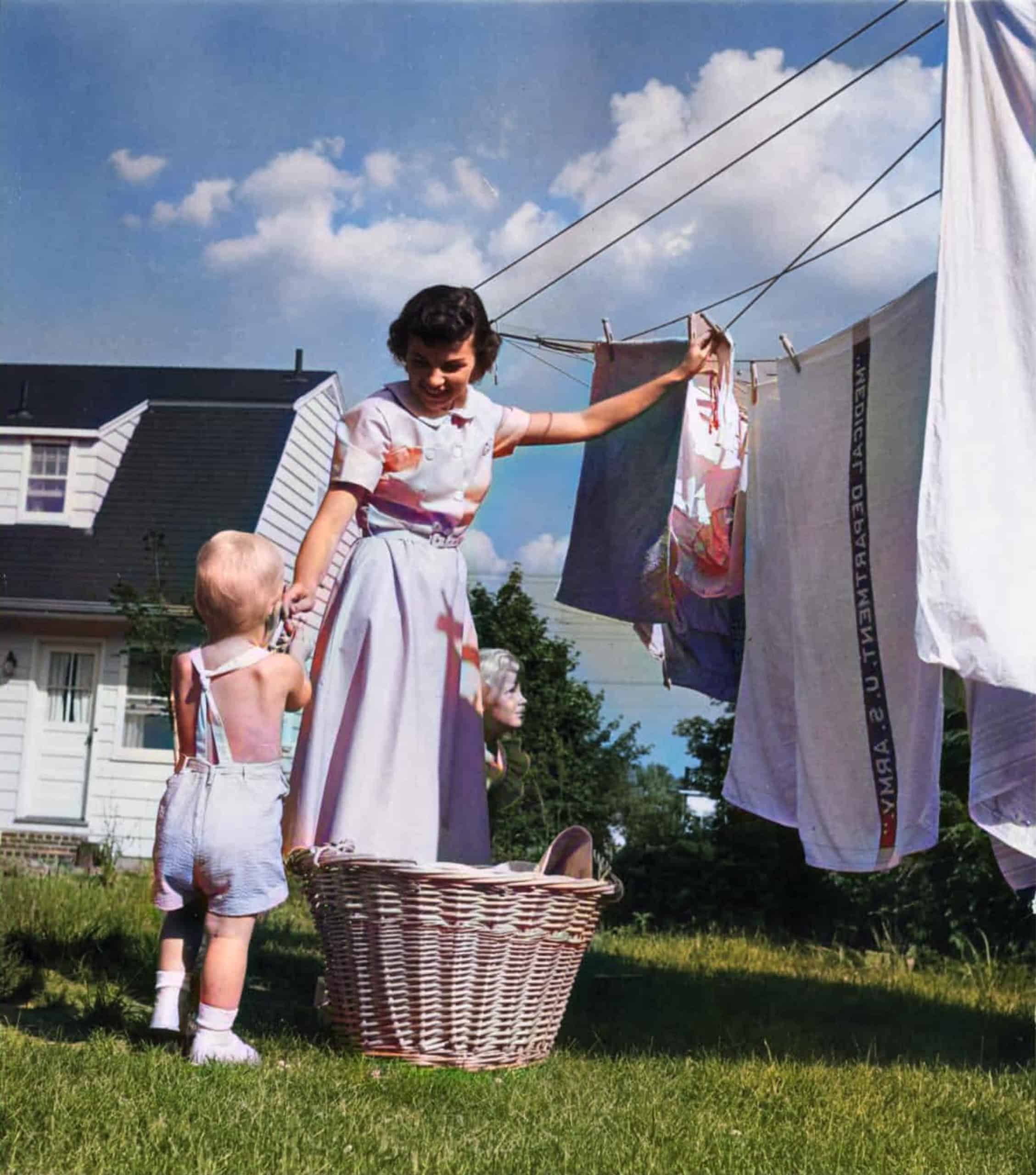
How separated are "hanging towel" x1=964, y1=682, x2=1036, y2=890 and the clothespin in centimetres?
105

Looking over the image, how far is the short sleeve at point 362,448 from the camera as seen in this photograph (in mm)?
2965

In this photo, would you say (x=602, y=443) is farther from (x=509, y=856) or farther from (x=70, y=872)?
(x=70, y=872)

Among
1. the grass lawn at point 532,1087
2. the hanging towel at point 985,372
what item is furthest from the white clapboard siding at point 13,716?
the hanging towel at point 985,372

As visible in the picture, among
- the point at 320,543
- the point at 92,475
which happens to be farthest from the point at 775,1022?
the point at 92,475

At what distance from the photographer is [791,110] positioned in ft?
11.3

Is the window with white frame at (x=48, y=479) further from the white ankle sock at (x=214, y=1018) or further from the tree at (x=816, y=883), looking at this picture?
the white ankle sock at (x=214, y=1018)

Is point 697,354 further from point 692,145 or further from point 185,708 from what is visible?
point 185,708

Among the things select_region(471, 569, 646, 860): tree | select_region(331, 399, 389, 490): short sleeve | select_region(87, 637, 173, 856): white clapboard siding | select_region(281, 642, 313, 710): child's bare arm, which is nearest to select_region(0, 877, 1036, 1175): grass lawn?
select_region(281, 642, 313, 710): child's bare arm

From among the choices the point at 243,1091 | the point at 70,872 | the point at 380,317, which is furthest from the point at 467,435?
the point at 70,872

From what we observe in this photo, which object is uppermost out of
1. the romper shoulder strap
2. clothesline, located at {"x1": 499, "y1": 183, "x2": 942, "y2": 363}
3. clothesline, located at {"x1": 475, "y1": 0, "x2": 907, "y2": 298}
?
clothesline, located at {"x1": 475, "y1": 0, "x2": 907, "y2": 298}

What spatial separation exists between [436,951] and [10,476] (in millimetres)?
7468

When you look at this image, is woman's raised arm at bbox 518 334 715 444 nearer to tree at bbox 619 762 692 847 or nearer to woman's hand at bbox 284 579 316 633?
woman's hand at bbox 284 579 316 633

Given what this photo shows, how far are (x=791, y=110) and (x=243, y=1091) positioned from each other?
8.54ft

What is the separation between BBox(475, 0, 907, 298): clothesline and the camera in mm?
3053
